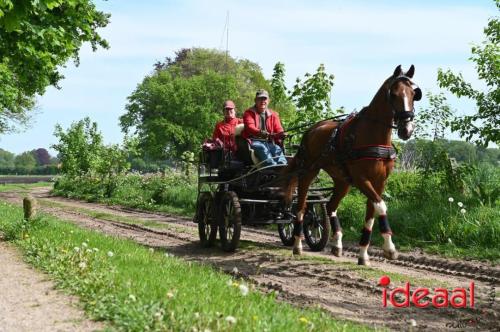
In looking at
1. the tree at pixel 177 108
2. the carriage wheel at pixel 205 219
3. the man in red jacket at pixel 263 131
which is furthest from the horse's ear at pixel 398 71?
the tree at pixel 177 108

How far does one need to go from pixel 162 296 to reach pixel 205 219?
5318 mm

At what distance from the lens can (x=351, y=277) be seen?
22.2 ft

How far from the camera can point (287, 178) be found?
28.5ft

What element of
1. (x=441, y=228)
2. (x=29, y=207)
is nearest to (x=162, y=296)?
(x=29, y=207)

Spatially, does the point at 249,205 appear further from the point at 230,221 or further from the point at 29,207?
the point at 29,207

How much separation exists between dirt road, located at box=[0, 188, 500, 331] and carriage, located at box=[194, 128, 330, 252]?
1.03 ft

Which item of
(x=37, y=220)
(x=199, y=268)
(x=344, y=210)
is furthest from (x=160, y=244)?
(x=344, y=210)

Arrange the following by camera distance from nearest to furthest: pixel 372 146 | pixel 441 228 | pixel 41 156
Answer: pixel 372 146, pixel 441 228, pixel 41 156

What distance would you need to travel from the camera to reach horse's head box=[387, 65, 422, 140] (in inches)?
259

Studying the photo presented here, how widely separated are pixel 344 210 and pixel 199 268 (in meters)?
6.63

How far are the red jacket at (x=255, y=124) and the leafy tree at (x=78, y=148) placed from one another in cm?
2190

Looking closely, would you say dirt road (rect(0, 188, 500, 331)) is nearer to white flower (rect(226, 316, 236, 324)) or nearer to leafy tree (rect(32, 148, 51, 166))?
white flower (rect(226, 316, 236, 324))

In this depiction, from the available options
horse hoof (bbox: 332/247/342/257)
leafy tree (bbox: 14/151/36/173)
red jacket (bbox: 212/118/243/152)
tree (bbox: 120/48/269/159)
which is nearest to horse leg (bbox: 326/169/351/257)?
horse hoof (bbox: 332/247/342/257)

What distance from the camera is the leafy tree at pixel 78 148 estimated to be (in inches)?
1204
